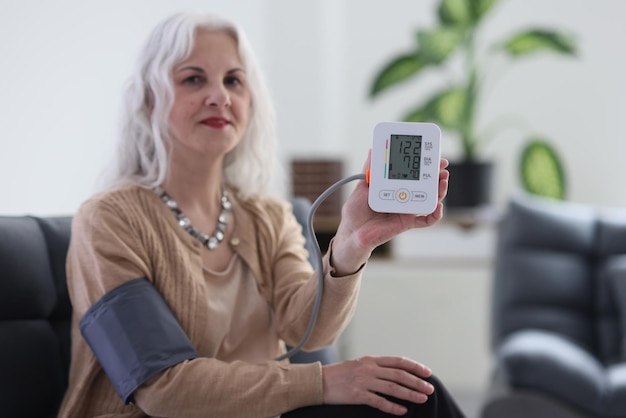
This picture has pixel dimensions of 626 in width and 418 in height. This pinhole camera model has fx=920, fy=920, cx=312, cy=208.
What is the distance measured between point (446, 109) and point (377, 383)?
2.24 m

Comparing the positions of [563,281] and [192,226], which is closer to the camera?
[192,226]

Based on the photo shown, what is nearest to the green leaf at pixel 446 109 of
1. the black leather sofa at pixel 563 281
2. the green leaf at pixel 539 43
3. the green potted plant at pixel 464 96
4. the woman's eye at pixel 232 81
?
the green potted plant at pixel 464 96

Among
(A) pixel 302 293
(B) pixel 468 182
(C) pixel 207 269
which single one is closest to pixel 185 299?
(C) pixel 207 269

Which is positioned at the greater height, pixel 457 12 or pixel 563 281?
pixel 457 12

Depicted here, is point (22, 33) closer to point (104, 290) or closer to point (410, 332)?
point (104, 290)

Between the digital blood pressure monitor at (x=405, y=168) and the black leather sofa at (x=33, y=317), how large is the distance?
1.98 feet

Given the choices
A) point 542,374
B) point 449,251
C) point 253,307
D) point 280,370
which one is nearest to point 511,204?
point 542,374

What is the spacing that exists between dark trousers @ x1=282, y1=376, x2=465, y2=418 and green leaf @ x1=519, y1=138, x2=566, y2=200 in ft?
7.21

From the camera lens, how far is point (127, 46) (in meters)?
2.56

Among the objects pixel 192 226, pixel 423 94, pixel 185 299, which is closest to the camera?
pixel 185 299

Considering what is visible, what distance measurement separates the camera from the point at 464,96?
348 cm

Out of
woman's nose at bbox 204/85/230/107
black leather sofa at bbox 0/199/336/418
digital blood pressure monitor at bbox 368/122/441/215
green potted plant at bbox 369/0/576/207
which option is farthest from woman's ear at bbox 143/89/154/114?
green potted plant at bbox 369/0/576/207

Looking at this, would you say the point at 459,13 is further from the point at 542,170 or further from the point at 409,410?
the point at 409,410

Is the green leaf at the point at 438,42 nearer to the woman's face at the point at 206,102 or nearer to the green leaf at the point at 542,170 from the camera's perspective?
the green leaf at the point at 542,170
